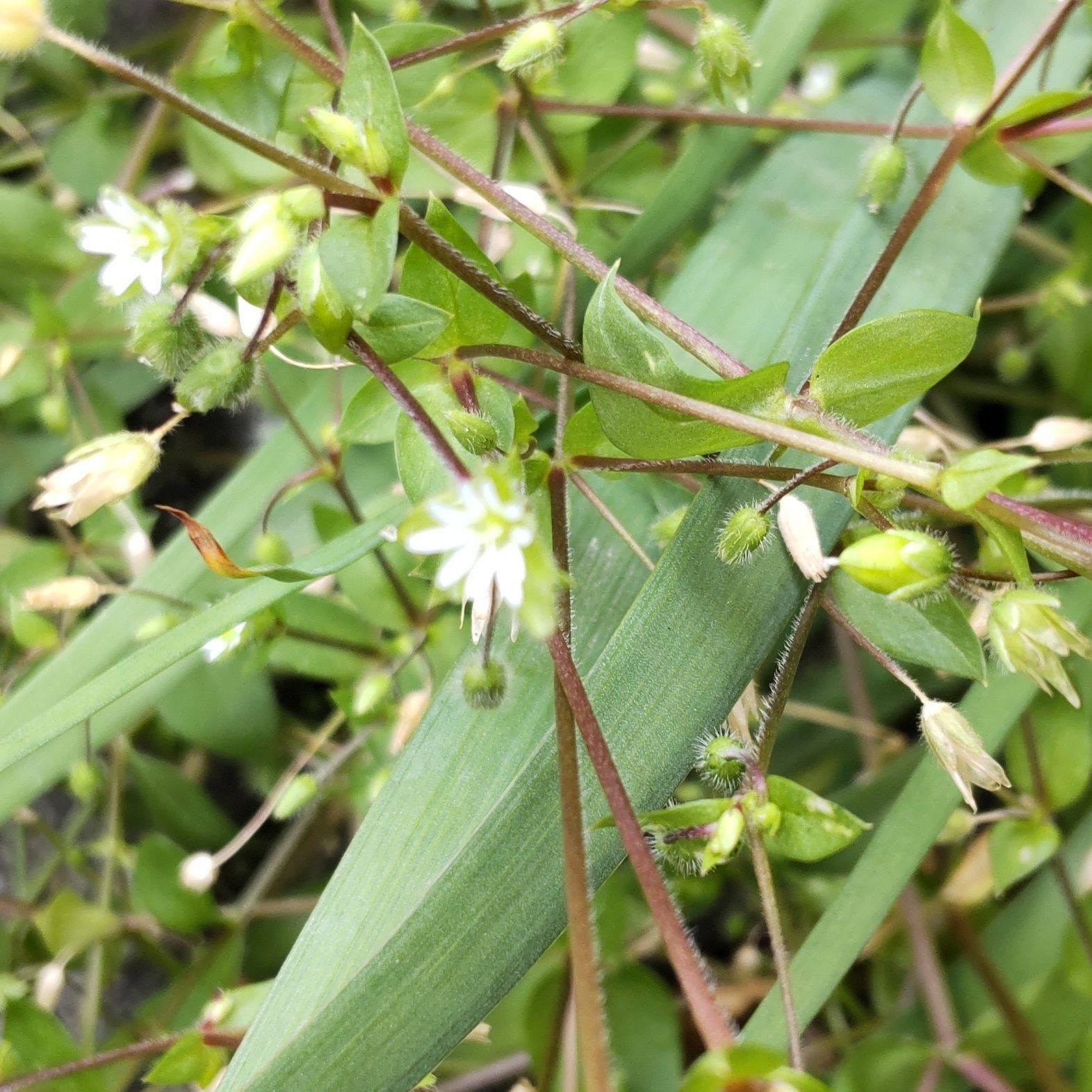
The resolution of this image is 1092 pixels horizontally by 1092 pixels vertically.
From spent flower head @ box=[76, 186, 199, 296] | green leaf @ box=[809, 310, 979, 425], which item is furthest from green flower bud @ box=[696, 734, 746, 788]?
spent flower head @ box=[76, 186, 199, 296]

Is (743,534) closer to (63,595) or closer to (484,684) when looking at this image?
(484,684)

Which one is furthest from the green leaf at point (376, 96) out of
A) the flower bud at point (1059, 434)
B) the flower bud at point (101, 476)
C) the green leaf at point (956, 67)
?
the flower bud at point (1059, 434)

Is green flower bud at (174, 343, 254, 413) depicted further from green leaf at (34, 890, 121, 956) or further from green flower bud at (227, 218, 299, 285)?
green leaf at (34, 890, 121, 956)

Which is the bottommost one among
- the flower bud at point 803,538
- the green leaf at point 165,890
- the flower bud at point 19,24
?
the green leaf at point 165,890

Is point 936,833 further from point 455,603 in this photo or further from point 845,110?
point 845,110

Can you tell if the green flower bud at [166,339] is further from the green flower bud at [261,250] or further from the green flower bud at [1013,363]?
the green flower bud at [1013,363]

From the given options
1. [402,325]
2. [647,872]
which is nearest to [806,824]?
[647,872]

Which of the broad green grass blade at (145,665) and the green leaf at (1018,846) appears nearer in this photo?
the broad green grass blade at (145,665)

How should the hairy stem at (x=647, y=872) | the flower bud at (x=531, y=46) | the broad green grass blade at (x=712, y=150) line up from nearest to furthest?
the hairy stem at (x=647, y=872), the flower bud at (x=531, y=46), the broad green grass blade at (x=712, y=150)
